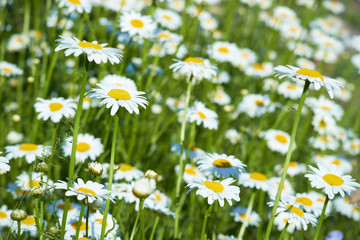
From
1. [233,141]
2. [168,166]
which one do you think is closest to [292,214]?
[168,166]

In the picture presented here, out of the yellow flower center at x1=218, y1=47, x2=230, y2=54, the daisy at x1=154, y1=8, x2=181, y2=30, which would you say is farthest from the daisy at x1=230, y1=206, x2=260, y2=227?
the daisy at x1=154, y1=8, x2=181, y2=30

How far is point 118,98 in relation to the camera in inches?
62.8

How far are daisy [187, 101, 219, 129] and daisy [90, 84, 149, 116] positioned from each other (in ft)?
3.37

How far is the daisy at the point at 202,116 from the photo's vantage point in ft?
8.89

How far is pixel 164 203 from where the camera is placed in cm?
228

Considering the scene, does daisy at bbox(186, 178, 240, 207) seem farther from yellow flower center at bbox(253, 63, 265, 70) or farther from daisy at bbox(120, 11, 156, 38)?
yellow flower center at bbox(253, 63, 265, 70)

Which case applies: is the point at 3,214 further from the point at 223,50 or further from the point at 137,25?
the point at 223,50

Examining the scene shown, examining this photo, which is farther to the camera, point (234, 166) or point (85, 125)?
point (85, 125)

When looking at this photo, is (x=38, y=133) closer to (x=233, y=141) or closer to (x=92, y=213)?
(x=92, y=213)

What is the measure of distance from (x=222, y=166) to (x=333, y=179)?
0.54 m

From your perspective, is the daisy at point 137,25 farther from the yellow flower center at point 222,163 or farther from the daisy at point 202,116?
the yellow flower center at point 222,163

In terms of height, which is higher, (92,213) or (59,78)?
(59,78)

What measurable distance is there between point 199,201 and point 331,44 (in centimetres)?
350

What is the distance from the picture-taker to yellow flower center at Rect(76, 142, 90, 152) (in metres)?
2.37
